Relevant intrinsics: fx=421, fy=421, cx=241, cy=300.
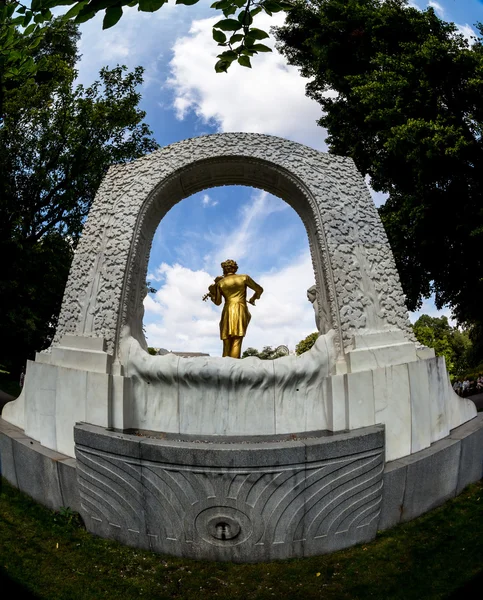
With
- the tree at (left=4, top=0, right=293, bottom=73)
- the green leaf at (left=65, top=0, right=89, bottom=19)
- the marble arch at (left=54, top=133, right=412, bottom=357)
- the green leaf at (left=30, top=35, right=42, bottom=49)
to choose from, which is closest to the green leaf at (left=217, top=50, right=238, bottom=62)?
the tree at (left=4, top=0, right=293, bottom=73)

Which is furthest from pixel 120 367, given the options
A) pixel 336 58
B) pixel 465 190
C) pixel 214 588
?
pixel 336 58

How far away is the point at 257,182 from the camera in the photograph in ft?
20.9

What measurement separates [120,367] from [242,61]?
11.7ft

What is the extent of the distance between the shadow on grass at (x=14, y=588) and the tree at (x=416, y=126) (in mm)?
10216

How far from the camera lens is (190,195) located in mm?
6438

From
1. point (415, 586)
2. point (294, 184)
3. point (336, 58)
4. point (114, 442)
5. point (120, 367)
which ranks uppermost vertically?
point (336, 58)

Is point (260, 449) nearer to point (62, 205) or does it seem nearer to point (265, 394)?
point (265, 394)

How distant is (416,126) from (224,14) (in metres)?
9.13

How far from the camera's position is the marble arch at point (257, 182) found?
5266 millimetres

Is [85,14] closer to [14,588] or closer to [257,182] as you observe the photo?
[14,588]

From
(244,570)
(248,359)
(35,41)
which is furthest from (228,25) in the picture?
(244,570)

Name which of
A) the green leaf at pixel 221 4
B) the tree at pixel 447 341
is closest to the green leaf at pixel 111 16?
the green leaf at pixel 221 4

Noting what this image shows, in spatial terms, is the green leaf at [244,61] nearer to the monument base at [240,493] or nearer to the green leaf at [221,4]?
the green leaf at [221,4]

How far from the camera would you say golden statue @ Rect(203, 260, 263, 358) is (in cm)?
648
